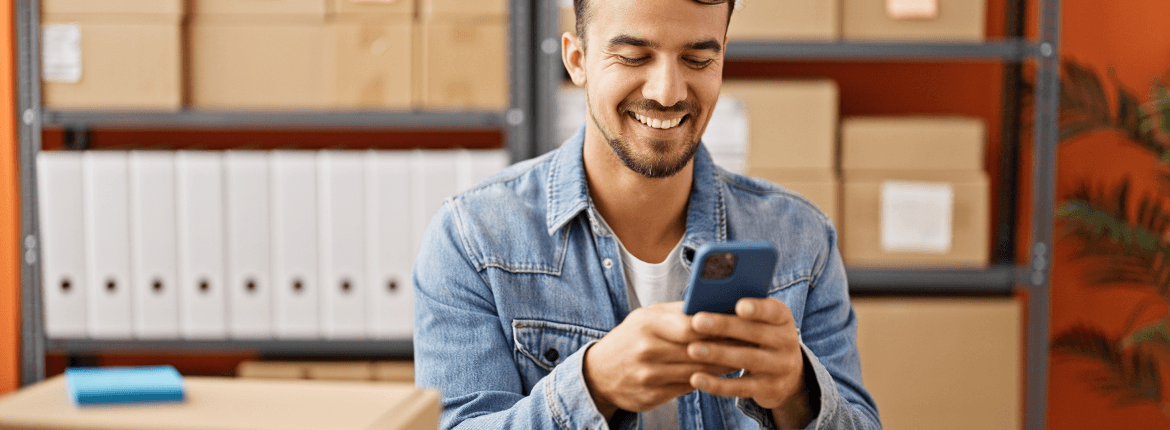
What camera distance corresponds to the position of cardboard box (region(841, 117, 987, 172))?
1.64 meters

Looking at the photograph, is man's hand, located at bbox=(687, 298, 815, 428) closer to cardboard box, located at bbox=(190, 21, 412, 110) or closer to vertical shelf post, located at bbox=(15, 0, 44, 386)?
cardboard box, located at bbox=(190, 21, 412, 110)

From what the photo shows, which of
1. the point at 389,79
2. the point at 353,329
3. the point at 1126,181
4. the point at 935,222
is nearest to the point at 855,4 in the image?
the point at 935,222

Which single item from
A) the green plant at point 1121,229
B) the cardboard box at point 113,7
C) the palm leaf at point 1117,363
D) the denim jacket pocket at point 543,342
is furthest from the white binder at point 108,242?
the palm leaf at point 1117,363

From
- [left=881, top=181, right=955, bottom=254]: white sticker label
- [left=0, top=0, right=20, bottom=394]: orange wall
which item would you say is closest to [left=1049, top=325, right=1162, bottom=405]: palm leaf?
[left=881, top=181, right=955, bottom=254]: white sticker label

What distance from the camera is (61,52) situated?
1676 millimetres

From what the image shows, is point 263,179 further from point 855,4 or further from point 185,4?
point 855,4

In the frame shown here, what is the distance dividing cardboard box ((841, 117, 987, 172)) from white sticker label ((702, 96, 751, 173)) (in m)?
0.19

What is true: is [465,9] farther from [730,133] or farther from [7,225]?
[7,225]

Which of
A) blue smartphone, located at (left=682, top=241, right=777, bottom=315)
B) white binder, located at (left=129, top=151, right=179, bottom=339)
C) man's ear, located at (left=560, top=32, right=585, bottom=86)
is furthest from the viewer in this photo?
white binder, located at (left=129, top=151, right=179, bottom=339)

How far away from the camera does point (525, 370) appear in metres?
0.94

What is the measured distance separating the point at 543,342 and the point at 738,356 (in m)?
0.32

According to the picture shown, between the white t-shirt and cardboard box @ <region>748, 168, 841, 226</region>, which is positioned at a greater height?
cardboard box @ <region>748, 168, 841, 226</region>

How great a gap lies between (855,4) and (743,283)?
1.21m

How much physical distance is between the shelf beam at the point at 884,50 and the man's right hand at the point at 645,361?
1.08m
